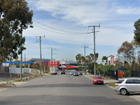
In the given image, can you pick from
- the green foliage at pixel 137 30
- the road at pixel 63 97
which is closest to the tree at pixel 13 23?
the road at pixel 63 97

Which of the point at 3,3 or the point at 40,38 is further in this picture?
the point at 40,38

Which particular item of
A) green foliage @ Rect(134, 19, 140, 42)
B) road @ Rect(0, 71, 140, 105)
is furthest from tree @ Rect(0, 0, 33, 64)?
green foliage @ Rect(134, 19, 140, 42)

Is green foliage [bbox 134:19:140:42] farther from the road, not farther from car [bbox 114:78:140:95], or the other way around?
car [bbox 114:78:140:95]

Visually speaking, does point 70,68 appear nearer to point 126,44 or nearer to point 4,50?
point 126,44

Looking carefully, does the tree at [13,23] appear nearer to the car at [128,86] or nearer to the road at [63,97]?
the road at [63,97]

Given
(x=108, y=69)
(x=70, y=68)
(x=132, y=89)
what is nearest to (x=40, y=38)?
(x=108, y=69)

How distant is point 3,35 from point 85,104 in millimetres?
18861

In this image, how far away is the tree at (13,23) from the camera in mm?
28889

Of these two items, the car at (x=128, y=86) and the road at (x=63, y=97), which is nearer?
the road at (x=63, y=97)

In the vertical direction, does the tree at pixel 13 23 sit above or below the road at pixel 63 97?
above

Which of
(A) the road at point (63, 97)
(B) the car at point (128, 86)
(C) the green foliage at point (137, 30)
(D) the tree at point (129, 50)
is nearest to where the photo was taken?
(A) the road at point (63, 97)

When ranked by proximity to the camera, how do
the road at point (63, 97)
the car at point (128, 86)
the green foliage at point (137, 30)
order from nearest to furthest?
the road at point (63, 97) < the car at point (128, 86) < the green foliage at point (137, 30)

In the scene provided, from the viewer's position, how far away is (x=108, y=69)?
166 feet

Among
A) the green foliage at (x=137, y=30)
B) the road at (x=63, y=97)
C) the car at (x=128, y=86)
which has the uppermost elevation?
the green foliage at (x=137, y=30)
